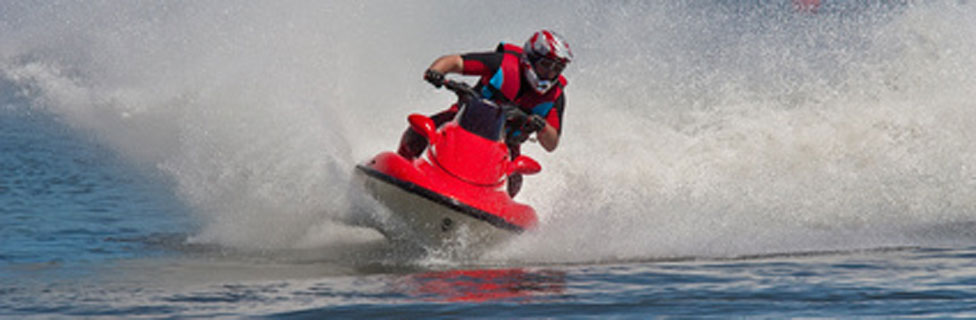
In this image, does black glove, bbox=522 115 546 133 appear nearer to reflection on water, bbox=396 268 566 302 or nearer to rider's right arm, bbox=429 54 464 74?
rider's right arm, bbox=429 54 464 74

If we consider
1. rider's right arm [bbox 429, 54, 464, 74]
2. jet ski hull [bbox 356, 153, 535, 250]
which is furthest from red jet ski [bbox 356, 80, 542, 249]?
rider's right arm [bbox 429, 54, 464, 74]

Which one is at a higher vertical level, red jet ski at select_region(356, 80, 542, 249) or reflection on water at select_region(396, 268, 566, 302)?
red jet ski at select_region(356, 80, 542, 249)

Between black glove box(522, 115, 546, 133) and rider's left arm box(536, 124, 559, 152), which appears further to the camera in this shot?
rider's left arm box(536, 124, 559, 152)

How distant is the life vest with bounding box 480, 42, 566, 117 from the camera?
862 centimetres

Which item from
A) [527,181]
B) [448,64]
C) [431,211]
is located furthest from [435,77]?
[527,181]

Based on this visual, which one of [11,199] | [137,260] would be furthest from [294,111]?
[11,199]

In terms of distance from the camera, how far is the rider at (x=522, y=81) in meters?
8.45

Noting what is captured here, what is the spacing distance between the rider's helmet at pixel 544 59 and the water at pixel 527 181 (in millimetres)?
971

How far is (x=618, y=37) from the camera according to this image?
17797 mm

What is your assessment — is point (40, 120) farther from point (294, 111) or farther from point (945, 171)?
point (945, 171)

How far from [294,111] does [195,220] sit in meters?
2.08

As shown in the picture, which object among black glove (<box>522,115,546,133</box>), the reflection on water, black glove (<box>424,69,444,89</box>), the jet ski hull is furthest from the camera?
black glove (<box>522,115,546,133</box>)

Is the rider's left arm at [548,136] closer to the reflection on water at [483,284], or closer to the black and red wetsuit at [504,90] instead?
the black and red wetsuit at [504,90]

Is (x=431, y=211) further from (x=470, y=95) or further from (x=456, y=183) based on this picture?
(x=470, y=95)
